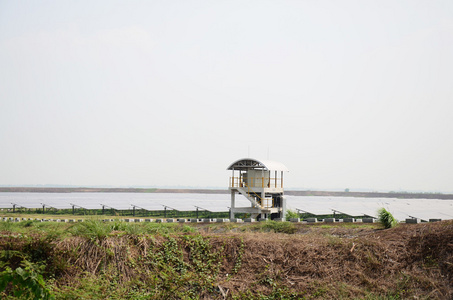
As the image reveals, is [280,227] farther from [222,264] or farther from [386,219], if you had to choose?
[222,264]

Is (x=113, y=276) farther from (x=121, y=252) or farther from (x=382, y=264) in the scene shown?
(x=382, y=264)

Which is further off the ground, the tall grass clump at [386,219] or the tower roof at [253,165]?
the tower roof at [253,165]

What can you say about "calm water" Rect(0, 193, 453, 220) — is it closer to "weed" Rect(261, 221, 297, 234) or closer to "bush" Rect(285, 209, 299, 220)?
"bush" Rect(285, 209, 299, 220)

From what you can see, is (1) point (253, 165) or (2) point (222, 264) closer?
(2) point (222, 264)

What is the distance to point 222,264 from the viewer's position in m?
11.4

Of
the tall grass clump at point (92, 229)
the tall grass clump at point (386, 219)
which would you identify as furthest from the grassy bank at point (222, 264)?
the tall grass clump at point (386, 219)

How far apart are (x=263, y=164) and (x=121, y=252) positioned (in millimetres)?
21238

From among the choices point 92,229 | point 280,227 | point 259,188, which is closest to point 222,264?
point 92,229

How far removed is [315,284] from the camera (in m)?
10.4

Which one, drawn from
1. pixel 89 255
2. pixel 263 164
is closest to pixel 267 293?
pixel 89 255

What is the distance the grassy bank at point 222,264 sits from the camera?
396 inches

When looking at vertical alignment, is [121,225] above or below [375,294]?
above

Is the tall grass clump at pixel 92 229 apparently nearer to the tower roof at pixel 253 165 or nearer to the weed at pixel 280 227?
the weed at pixel 280 227

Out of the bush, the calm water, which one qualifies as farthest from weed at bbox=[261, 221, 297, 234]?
the bush
